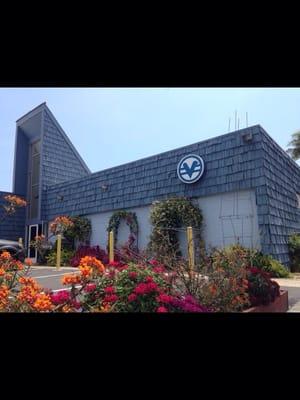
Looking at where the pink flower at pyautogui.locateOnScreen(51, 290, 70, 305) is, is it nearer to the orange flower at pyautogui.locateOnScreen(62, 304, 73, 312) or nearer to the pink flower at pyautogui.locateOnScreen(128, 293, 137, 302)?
the orange flower at pyautogui.locateOnScreen(62, 304, 73, 312)

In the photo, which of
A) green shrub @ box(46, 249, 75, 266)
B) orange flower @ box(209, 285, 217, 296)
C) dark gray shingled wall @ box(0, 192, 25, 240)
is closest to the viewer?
orange flower @ box(209, 285, 217, 296)

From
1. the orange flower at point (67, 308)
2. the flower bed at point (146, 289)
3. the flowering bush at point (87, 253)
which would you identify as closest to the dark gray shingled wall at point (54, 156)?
the flowering bush at point (87, 253)

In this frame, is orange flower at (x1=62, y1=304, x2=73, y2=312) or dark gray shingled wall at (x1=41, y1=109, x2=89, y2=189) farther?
dark gray shingled wall at (x1=41, y1=109, x2=89, y2=189)

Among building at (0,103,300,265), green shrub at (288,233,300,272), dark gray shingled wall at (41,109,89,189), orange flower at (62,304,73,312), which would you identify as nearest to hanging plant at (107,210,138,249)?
building at (0,103,300,265)

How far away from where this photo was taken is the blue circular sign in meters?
7.59

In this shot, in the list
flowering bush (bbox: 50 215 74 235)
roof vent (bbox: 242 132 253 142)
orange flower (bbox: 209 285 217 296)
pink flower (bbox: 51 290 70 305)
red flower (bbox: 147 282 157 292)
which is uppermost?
roof vent (bbox: 242 132 253 142)

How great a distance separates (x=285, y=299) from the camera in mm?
3676

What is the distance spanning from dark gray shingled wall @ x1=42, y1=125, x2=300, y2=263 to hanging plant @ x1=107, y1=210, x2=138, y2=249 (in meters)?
0.31

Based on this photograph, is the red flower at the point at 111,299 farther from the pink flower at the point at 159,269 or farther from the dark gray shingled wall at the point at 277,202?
the dark gray shingled wall at the point at 277,202
